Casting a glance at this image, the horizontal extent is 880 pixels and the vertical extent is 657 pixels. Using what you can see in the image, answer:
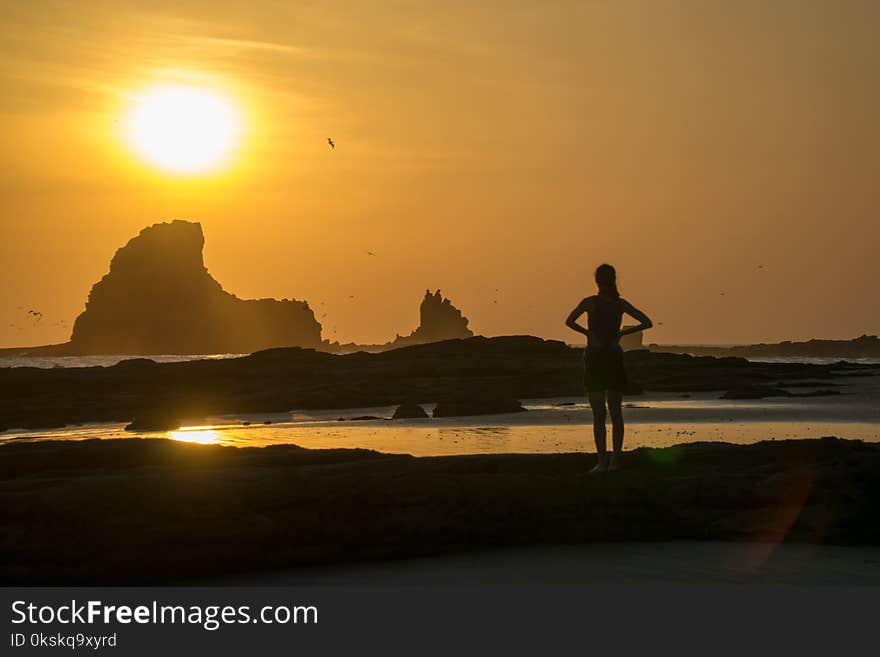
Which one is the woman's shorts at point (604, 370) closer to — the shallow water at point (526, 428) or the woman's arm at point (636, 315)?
the woman's arm at point (636, 315)

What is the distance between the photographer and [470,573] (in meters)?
12.3

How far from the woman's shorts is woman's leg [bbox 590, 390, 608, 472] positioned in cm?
12

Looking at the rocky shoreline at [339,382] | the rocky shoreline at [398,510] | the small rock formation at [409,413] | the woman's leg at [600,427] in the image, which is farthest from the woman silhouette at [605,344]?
the rocky shoreline at [339,382]

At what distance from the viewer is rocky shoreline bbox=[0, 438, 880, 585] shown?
39.7ft

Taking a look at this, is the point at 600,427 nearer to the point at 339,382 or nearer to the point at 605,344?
the point at 605,344

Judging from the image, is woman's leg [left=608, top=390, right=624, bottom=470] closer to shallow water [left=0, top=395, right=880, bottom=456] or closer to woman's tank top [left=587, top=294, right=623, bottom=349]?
woman's tank top [left=587, top=294, right=623, bottom=349]

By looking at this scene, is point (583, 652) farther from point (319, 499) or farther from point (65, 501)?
point (65, 501)

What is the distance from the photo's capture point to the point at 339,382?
61125 millimetres

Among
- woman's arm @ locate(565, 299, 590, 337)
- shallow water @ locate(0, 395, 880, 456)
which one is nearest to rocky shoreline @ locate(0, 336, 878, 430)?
shallow water @ locate(0, 395, 880, 456)

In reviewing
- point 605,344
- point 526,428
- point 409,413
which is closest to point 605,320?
point 605,344

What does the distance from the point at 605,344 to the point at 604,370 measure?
334mm

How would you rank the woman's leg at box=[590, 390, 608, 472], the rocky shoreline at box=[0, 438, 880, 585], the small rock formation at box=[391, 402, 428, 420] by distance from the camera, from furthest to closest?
1. the small rock formation at box=[391, 402, 428, 420]
2. the woman's leg at box=[590, 390, 608, 472]
3. the rocky shoreline at box=[0, 438, 880, 585]

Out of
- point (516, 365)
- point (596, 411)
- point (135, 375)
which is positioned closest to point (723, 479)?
point (596, 411)

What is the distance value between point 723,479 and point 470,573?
3.79m
